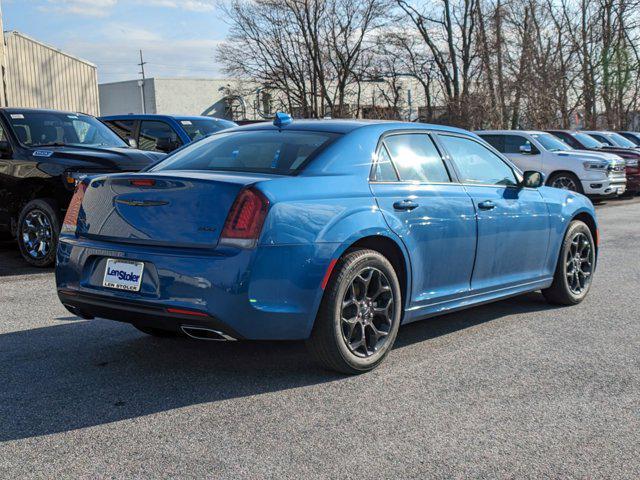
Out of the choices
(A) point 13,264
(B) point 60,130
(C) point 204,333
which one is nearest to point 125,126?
(B) point 60,130

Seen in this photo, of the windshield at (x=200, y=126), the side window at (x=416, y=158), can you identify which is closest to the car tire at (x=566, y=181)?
the windshield at (x=200, y=126)

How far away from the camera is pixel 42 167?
29.1 feet

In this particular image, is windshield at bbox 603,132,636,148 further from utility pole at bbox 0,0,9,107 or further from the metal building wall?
utility pole at bbox 0,0,9,107

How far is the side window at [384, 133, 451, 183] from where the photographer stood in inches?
205

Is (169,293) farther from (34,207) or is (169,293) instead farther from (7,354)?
(34,207)

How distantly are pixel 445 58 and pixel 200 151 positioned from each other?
2810 cm

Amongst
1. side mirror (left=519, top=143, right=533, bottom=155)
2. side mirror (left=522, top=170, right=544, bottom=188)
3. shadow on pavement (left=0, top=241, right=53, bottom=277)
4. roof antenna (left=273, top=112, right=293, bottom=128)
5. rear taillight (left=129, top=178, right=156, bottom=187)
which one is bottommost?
shadow on pavement (left=0, top=241, right=53, bottom=277)

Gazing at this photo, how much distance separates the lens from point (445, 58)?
32.0m

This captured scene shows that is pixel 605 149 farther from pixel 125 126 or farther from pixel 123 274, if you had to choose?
pixel 123 274

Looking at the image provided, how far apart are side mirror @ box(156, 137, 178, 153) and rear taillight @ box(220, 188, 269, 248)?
25.3 ft

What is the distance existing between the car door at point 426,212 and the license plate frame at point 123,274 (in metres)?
1.48

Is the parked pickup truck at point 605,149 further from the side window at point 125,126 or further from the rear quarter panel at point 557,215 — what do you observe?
the rear quarter panel at point 557,215

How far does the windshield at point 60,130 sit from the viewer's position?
9547mm

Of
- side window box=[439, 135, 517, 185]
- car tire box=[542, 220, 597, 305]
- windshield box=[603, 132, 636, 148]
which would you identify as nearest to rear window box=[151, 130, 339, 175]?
side window box=[439, 135, 517, 185]
